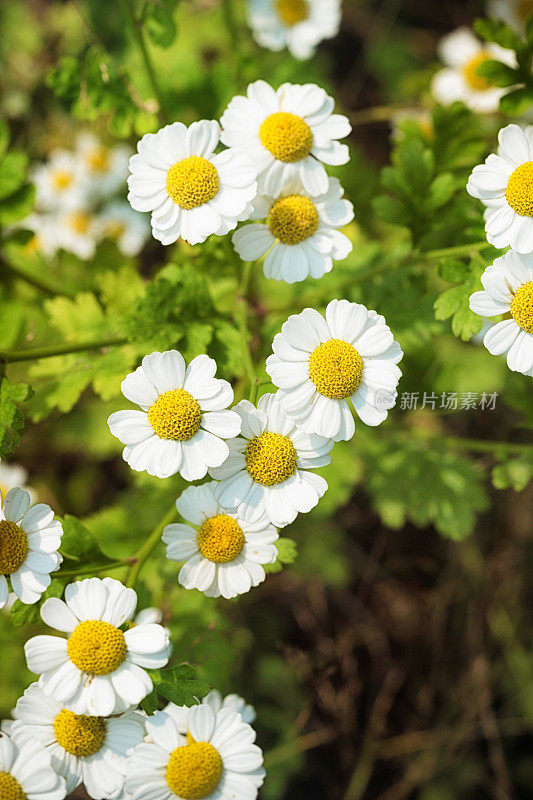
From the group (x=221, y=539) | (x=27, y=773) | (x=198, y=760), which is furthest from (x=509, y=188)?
(x=27, y=773)

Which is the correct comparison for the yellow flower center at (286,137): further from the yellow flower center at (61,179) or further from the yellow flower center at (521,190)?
the yellow flower center at (61,179)

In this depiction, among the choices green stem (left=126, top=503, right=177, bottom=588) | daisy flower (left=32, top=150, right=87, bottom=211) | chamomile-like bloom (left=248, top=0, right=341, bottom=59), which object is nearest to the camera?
green stem (left=126, top=503, right=177, bottom=588)

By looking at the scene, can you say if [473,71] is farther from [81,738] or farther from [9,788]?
[9,788]

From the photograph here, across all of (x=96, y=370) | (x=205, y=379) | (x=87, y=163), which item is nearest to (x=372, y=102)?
(x=87, y=163)

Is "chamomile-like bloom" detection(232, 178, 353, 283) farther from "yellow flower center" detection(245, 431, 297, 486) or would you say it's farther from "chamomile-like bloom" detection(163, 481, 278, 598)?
"chamomile-like bloom" detection(163, 481, 278, 598)

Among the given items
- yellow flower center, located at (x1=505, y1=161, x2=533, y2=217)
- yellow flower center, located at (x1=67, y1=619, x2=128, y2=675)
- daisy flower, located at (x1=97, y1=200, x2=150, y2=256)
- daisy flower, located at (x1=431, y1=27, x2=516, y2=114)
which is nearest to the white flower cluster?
daisy flower, located at (x1=97, y1=200, x2=150, y2=256)

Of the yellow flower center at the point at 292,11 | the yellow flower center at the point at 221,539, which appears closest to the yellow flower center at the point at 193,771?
the yellow flower center at the point at 221,539
